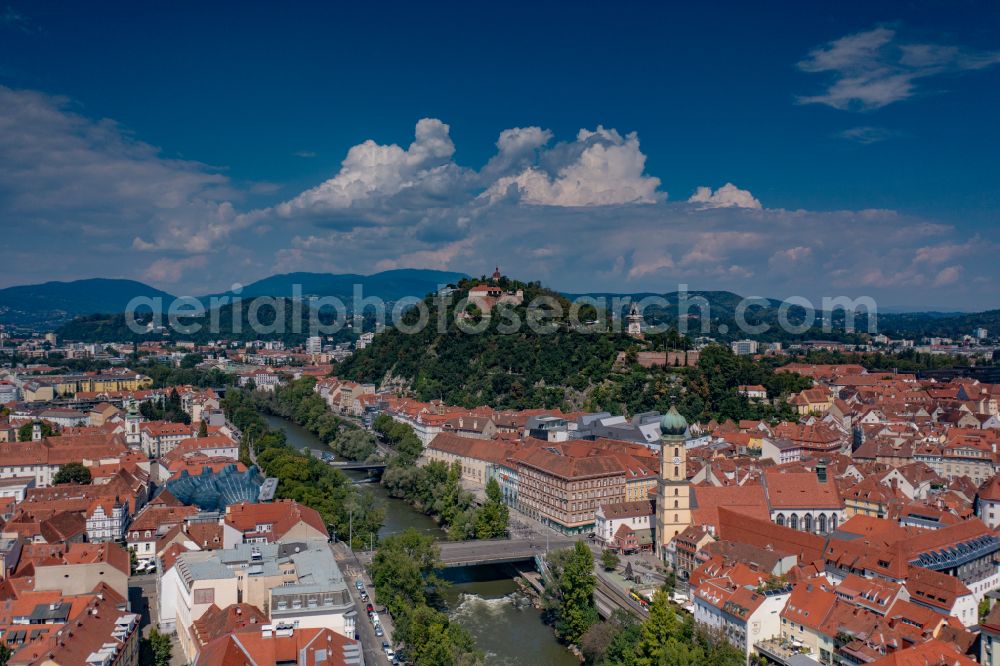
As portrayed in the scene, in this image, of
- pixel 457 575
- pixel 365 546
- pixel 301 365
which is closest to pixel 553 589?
pixel 457 575

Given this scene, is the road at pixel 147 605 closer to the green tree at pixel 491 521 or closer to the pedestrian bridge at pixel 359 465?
the green tree at pixel 491 521

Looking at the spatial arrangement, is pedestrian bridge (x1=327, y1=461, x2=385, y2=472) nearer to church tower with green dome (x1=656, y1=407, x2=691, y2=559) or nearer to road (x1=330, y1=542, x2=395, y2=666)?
road (x1=330, y1=542, x2=395, y2=666)

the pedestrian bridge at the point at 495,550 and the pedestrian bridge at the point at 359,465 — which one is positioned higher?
the pedestrian bridge at the point at 359,465

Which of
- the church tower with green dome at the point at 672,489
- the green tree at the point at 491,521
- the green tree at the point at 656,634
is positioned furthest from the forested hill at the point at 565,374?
the green tree at the point at 656,634

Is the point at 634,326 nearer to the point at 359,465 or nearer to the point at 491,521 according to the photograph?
the point at 359,465

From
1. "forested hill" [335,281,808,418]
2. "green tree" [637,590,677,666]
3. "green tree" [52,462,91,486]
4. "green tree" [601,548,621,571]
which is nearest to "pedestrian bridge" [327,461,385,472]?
"green tree" [52,462,91,486]

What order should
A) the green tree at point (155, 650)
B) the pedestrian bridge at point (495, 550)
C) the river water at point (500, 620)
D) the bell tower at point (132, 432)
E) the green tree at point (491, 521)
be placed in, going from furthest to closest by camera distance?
the bell tower at point (132, 432) < the green tree at point (491, 521) < the pedestrian bridge at point (495, 550) < the river water at point (500, 620) < the green tree at point (155, 650)

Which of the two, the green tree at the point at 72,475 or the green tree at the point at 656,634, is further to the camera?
the green tree at the point at 72,475
